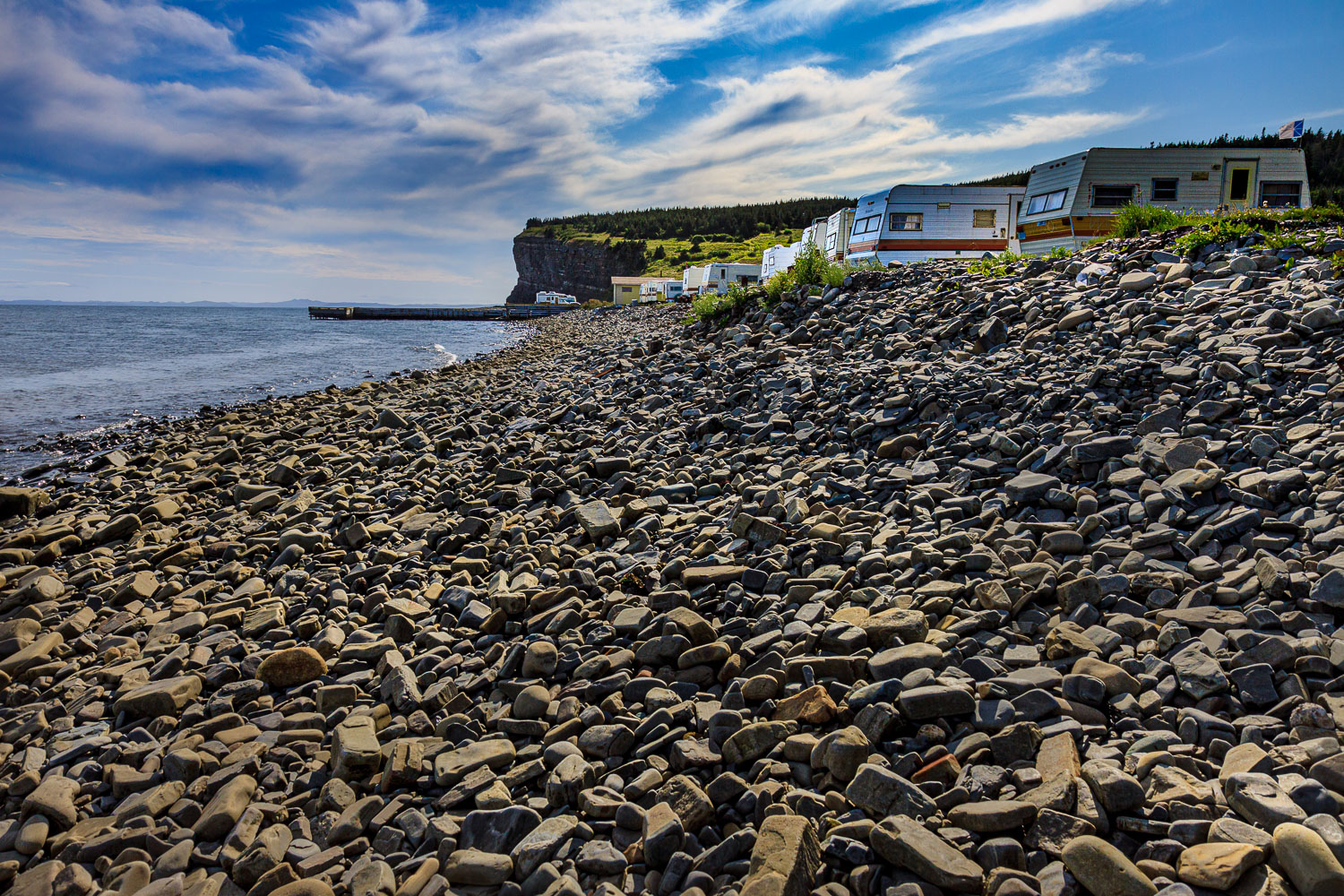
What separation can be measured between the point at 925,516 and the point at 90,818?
6.33 m

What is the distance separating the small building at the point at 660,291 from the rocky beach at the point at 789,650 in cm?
5527

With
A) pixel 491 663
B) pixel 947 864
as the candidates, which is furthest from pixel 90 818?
pixel 947 864

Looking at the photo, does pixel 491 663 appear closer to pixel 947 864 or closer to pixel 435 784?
pixel 435 784

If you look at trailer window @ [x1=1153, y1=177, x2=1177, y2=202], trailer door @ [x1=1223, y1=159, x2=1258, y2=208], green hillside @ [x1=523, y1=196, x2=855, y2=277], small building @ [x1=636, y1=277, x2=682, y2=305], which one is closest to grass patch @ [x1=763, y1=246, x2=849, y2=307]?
trailer window @ [x1=1153, y1=177, x2=1177, y2=202]

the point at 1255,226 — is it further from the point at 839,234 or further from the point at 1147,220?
the point at 839,234

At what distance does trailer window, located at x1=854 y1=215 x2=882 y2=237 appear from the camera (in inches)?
886

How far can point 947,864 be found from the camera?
2824mm

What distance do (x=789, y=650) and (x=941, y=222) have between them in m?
21.2

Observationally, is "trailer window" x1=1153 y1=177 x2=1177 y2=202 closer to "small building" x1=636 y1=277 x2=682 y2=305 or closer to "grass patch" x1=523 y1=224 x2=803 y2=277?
"small building" x1=636 y1=277 x2=682 y2=305

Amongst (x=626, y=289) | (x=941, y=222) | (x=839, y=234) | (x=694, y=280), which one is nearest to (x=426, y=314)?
(x=626, y=289)

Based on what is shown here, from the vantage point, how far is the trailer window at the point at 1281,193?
1897 cm

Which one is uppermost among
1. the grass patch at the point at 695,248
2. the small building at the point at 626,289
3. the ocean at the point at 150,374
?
the grass patch at the point at 695,248

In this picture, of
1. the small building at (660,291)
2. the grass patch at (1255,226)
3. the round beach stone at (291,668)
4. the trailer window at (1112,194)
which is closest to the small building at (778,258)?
the small building at (660,291)

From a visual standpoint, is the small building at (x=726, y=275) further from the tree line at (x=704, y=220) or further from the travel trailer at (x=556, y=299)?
the travel trailer at (x=556, y=299)
